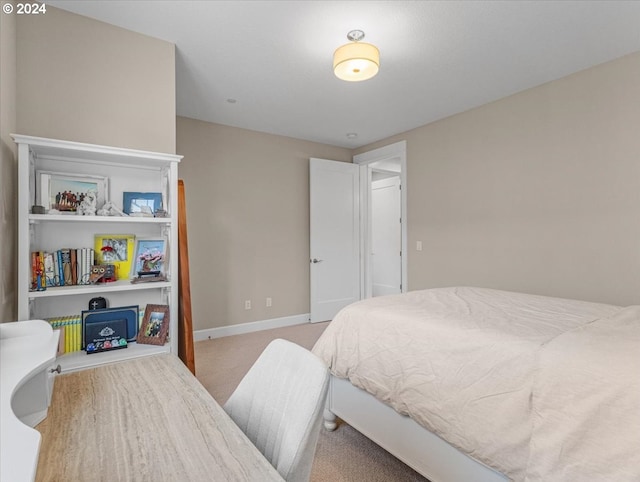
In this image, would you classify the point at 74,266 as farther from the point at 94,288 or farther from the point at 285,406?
the point at 285,406

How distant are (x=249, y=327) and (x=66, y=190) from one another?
104 inches

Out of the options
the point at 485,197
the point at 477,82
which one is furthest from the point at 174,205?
the point at 485,197

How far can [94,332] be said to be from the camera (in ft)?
6.35

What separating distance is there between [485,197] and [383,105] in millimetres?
1433

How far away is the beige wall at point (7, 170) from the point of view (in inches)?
63.0

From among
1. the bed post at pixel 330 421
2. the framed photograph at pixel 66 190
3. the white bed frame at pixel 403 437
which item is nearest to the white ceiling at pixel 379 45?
the framed photograph at pixel 66 190

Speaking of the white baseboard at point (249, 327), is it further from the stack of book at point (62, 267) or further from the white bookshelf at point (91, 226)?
the stack of book at point (62, 267)

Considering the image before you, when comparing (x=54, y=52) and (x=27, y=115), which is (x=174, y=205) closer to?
(x=27, y=115)

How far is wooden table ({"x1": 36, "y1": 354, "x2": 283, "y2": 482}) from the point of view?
725 millimetres

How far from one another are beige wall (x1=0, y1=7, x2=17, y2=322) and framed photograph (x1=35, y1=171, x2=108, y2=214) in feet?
0.42

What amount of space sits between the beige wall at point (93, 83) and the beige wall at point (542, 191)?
2.92 meters

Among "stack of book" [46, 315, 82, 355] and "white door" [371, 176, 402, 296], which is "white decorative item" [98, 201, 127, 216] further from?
"white door" [371, 176, 402, 296]

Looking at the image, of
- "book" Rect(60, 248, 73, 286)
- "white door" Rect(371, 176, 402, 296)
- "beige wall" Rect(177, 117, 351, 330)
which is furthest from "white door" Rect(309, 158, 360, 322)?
"book" Rect(60, 248, 73, 286)

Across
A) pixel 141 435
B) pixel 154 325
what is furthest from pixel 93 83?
pixel 141 435
